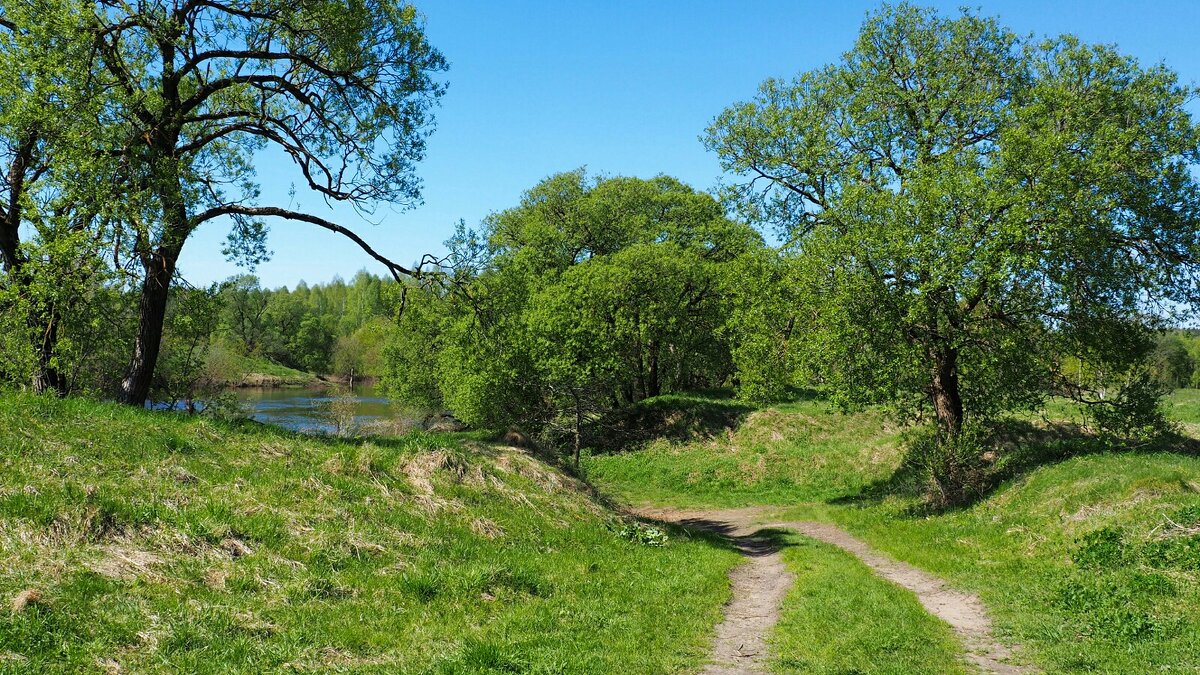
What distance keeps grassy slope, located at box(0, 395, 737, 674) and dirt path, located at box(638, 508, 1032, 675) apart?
1.48ft

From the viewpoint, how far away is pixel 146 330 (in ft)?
55.6

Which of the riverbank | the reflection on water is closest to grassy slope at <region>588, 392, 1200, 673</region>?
the reflection on water

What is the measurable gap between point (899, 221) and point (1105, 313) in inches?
264

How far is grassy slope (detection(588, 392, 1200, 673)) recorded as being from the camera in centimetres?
920

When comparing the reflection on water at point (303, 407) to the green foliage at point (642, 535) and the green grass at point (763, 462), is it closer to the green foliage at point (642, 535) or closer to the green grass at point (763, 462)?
the green grass at point (763, 462)

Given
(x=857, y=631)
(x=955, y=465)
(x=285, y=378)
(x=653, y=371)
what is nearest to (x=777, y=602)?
(x=857, y=631)

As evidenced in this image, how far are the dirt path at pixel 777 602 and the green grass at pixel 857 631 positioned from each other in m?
0.27

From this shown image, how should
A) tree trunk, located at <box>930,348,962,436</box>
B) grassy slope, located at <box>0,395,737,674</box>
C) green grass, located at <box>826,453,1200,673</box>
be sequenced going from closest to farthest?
grassy slope, located at <box>0,395,737,674</box> → green grass, located at <box>826,453,1200,673</box> → tree trunk, located at <box>930,348,962,436</box>

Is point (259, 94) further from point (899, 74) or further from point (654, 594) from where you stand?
point (899, 74)

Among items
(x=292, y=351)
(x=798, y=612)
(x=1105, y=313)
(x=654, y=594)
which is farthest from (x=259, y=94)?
(x=292, y=351)

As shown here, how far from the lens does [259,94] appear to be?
20609mm

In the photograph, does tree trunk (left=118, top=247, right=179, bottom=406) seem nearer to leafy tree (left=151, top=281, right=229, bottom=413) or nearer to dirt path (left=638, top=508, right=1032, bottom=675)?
leafy tree (left=151, top=281, right=229, bottom=413)

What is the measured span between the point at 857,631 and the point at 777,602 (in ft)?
8.18

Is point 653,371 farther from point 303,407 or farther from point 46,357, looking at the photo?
point 303,407
